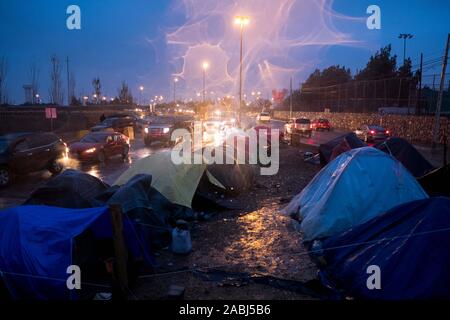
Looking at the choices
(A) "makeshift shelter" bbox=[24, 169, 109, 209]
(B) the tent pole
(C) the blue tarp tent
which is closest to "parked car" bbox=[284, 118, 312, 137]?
(A) "makeshift shelter" bbox=[24, 169, 109, 209]

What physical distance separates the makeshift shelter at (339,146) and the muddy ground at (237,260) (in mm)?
4976

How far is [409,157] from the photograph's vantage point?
42.5ft

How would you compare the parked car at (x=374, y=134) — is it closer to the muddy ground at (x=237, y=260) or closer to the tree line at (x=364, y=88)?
the tree line at (x=364, y=88)

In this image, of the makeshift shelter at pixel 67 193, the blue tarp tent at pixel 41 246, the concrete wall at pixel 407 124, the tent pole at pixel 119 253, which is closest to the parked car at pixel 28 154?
the makeshift shelter at pixel 67 193

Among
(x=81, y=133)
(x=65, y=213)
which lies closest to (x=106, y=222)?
(x=65, y=213)

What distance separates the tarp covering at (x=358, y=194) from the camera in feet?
23.6

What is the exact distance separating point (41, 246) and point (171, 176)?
447cm

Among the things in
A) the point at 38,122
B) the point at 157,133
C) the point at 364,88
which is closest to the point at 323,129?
the point at 364,88

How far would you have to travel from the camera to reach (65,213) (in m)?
5.68

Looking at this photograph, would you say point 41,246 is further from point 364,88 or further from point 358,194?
point 364,88

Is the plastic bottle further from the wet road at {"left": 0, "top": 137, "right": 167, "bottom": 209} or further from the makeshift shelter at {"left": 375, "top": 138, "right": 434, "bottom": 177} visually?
the makeshift shelter at {"left": 375, "top": 138, "right": 434, "bottom": 177}

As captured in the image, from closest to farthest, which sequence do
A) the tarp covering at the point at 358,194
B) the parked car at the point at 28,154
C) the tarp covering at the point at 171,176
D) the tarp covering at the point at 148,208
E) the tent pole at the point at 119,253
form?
the tent pole at the point at 119,253 → the tarp covering at the point at 358,194 → the tarp covering at the point at 148,208 → the tarp covering at the point at 171,176 → the parked car at the point at 28,154

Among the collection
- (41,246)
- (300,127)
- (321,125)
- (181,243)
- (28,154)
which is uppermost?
(300,127)
